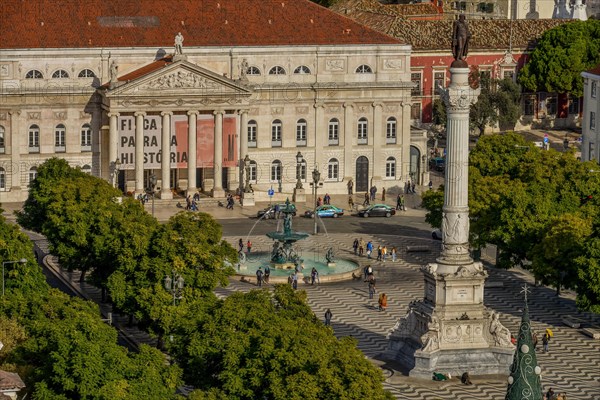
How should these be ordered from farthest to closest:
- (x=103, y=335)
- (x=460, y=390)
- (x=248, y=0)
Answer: (x=248, y=0)
(x=460, y=390)
(x=103, y=335)

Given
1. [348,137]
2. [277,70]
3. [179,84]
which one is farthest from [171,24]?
[348,137]

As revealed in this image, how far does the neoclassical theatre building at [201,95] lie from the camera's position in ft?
576

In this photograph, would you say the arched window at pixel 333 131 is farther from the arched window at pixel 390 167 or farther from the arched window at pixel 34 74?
the arched window at pixel 34 74

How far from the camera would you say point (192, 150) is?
7008 inches

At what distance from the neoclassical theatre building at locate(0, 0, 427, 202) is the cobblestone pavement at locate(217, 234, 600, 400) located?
19811 millimetres

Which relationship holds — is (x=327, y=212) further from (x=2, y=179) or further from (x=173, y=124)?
(x=2, y=179)

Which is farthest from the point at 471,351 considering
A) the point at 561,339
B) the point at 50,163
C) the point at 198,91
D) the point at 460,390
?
the point at 198,91

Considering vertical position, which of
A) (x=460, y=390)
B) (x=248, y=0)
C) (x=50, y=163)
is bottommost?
(x=460, y=390)

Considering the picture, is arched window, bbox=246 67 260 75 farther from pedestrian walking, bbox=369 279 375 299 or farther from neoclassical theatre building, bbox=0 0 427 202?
pedestrian walking, bbox=369 279 375 299

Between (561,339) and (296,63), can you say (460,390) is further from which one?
(296,63)

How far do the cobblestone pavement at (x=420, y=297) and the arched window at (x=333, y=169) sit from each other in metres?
22.2

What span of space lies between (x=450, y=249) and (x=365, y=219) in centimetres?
5396

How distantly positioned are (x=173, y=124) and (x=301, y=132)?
11847mm

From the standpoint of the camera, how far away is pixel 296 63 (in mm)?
182000
